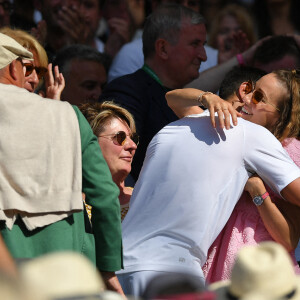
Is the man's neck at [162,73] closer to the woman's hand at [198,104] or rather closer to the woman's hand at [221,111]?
the woman's hand at [198,104]

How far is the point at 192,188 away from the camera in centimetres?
362

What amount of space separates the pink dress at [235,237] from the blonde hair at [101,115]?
0.91m

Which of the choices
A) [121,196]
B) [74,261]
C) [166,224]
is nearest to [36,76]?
[121,196]

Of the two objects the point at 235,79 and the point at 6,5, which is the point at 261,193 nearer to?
the point at 235,79

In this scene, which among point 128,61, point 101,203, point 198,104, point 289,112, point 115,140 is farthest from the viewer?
point 128,61

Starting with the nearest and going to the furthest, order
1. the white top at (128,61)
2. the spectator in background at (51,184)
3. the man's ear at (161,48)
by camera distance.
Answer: the spectator in background at (51,184) < the man's ear at (161,48) < the white top at (128,61)

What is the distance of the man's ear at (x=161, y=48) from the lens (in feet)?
18.3

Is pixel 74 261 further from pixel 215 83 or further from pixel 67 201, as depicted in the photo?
pixel 215 83

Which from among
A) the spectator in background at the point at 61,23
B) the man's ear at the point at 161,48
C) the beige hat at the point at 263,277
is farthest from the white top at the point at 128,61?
the beige hat at the point at 263,277

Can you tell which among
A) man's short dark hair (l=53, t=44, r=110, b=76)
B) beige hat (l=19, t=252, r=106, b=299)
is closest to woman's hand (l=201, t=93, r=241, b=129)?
beige hat (l=19, t=252, r=106, b=299)

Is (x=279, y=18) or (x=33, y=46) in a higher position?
(x=33, y=46)

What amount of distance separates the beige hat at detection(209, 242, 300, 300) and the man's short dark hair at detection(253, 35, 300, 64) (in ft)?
9.73

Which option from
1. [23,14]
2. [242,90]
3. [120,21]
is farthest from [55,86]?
[120,21]

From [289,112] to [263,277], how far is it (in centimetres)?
169
